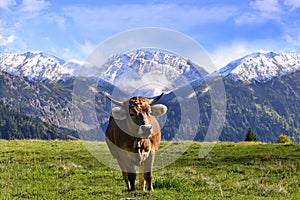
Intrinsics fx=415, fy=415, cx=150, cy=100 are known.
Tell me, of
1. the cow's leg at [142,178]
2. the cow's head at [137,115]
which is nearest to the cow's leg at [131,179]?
the cow's leg at [142,178]

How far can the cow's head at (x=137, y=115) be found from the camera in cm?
1190

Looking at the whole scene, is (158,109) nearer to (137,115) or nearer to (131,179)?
(137,115)

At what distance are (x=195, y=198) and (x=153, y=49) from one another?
6.89 m

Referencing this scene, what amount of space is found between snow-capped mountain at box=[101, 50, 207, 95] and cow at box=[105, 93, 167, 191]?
2.95m

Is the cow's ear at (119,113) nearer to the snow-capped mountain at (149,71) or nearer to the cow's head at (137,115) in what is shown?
the cow's head at (137,115)

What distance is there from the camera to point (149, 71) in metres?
18.8

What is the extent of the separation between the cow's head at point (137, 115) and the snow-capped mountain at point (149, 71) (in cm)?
307

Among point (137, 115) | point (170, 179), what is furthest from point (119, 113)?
point (170, 179)

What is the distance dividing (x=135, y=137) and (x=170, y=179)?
361 centimetres

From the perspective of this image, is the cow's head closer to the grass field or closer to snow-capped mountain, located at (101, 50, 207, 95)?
the grass field

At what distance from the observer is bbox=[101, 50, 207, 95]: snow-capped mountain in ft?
53.8

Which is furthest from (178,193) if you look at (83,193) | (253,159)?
(253,159)

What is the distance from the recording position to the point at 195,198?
1241cm

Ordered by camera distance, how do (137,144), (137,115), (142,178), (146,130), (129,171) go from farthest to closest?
(142,178) < (129,171) < (137,144) < (137,115) < (146,130)
